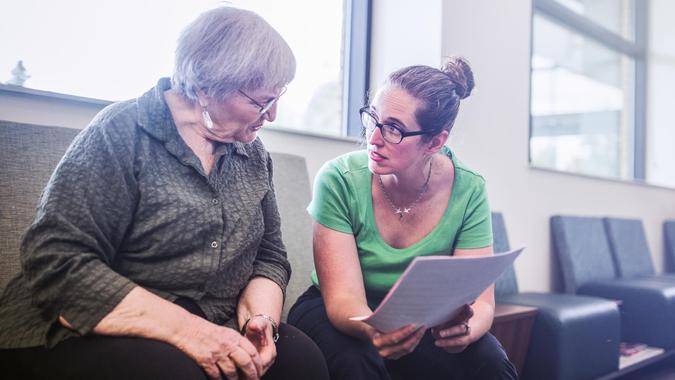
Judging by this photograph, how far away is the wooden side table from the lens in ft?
6.64

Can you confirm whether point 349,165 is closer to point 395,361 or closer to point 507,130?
point 395,361

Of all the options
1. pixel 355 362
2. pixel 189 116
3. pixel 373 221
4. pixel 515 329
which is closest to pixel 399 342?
pixel 355 362

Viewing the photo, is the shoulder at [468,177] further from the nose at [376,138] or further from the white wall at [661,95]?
the white wall at [661,95]

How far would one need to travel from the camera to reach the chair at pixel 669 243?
13.4ft

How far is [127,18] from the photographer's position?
192 centimetres

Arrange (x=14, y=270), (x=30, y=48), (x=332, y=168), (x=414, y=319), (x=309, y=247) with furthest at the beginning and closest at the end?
1. (x=309, y=247)
2. (x=30, y=48)
3. (x=332, y=168)
4. (x=14, y=270)
5. (x=414, y=319)

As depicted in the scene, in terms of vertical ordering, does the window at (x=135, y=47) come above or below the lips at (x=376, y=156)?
above

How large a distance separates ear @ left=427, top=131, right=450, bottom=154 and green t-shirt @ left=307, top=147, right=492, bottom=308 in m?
0.10

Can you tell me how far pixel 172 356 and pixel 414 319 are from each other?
417 millimetres

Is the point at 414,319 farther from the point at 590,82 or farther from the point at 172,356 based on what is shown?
the point at 590,82

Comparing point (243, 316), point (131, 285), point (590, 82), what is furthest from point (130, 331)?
point (590, 82)

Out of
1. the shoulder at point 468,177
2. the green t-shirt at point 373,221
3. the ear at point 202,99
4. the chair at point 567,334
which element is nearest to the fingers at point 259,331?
the green t-shirt at point 373,221

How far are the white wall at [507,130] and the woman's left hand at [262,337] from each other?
159 centimetres

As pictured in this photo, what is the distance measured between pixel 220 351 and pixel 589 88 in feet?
12.1
